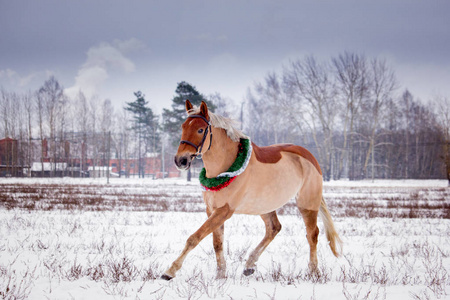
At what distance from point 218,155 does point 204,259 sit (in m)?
1.94

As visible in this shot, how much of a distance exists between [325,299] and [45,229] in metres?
6.10

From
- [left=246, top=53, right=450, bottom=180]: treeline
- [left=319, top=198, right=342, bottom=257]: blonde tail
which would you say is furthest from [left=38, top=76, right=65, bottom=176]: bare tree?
[left=319, top=198, right=342, bottom=257]: blonde tail

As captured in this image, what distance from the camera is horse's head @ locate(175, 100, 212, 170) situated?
3312mm

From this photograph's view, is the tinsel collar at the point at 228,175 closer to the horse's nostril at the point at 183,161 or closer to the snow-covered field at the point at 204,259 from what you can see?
the horse's nostril at the point at 183,161

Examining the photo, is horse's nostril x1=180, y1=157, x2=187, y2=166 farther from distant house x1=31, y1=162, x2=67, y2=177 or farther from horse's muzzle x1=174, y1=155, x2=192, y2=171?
distant house x1=31, y1=162, x2=67, y2=177

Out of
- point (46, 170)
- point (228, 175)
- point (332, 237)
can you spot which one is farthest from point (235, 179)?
point (46, 170)

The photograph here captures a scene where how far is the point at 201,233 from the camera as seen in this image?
341cm

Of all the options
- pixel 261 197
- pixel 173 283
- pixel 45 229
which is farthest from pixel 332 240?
pixel 45 229

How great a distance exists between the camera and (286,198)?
434cm

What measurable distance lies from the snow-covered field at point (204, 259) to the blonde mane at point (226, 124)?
179 cm

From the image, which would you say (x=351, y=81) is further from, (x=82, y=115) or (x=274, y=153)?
(x=82, y=115)

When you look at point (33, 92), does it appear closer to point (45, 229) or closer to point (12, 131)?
point (12, 131)

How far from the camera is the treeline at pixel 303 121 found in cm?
3381

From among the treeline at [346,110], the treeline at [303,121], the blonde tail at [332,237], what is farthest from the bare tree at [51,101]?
the blonde tail at [332,237]
